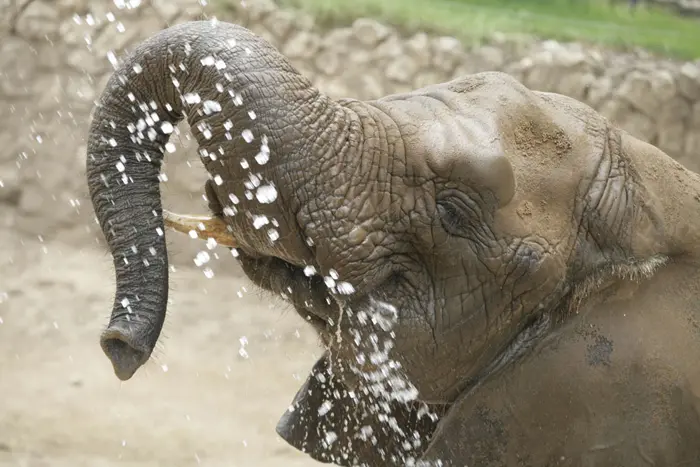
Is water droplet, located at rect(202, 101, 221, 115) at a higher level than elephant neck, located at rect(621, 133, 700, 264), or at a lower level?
higher

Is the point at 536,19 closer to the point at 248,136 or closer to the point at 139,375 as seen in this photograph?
the point at 139,375

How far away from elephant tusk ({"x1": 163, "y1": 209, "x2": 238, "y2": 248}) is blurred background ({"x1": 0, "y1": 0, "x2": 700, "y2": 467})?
11.3ft

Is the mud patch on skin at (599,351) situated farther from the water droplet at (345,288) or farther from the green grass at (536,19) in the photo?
the green grass at (536,19)

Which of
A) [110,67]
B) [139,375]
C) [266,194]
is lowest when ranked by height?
[139,375]

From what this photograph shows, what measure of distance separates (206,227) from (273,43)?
4607 millimetres

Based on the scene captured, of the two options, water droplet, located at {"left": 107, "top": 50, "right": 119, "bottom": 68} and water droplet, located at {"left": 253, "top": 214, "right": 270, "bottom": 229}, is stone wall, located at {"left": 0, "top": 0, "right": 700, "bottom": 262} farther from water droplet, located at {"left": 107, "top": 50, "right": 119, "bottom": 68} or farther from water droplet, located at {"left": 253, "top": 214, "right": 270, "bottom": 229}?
water droplet, located at {"left": 253, "top": 214, "right": 270, "bottom": 229}

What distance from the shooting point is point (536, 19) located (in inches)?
263

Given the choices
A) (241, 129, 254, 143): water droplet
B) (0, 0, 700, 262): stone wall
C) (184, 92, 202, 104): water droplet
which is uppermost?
(184, 92, 202, 104): water droplet

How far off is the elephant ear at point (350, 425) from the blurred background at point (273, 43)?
3.03m

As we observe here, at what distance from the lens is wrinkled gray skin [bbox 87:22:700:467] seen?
1837 mm

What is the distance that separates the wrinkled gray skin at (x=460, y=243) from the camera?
6.03 ft

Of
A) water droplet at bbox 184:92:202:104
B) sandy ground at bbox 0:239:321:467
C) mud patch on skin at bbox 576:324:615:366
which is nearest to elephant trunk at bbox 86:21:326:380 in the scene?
water droplet at bbox 184:92:202:104

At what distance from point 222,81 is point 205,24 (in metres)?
0.13

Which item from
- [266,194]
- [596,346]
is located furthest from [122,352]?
[596,346]
